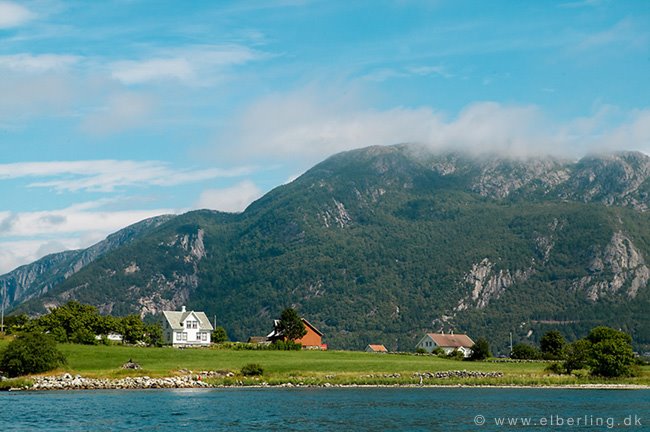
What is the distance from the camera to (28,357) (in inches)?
3438

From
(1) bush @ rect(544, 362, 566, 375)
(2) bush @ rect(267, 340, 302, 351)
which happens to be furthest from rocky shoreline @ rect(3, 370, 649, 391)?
(2) bush @ rect(267, 340, 302, 351)

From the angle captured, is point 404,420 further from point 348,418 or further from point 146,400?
point 146,400

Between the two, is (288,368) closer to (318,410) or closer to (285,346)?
(318,410)

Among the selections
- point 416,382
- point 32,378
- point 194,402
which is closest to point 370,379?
point 416,382

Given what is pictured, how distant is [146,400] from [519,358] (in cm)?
8507

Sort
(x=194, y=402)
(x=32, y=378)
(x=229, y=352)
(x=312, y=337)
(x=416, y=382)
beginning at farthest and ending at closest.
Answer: (x=312, y=337), (x=229, y=352), (x=416, y=382), (x=32, y=378), (x=194, y=402)

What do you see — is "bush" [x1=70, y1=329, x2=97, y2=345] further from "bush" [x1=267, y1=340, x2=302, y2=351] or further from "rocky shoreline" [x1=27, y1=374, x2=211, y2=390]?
"rocky shoreline" [x1=27, y1=374, x2=211, y2=390]

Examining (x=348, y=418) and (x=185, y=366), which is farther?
(x=185, y=366)

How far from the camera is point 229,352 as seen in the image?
114 metres

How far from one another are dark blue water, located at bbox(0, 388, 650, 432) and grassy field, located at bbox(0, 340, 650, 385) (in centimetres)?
980

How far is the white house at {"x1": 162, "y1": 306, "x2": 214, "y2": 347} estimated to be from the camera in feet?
535

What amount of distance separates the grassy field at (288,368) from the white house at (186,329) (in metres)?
50.1

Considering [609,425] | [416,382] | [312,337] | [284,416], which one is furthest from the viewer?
[312,337]

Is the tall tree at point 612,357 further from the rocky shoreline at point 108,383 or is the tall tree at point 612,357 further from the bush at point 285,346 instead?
the bush at point 285,346
